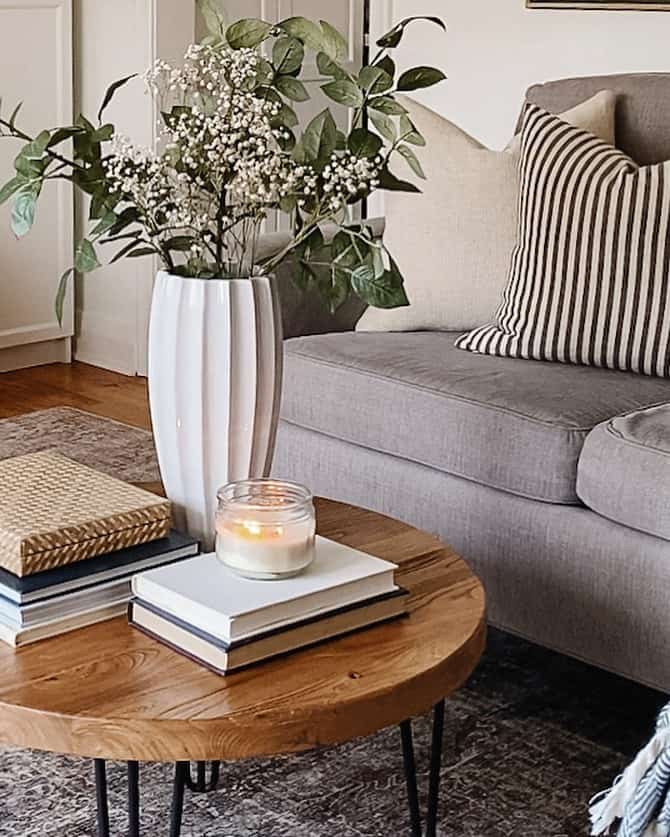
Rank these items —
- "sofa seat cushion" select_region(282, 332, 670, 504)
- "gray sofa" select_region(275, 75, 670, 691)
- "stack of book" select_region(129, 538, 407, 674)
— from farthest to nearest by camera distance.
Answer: "sofa seat cushion" select_region(282, 332, 670, 504) → "gray sofa" select_region(275, 75, 670, 691) → "stack of book" select_region(129, 538, 407, 674)

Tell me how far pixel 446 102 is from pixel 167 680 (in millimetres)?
3197

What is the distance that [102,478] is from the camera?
1.84 metres

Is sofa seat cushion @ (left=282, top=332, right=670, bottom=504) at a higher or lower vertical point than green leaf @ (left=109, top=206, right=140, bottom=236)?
lower

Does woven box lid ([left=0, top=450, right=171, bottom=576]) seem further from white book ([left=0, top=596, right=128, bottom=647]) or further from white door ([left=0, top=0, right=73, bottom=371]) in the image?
white door ([left=0, top=0, right=73, bottom=371])

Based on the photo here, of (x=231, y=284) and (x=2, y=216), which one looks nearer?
(x=231, y=284)

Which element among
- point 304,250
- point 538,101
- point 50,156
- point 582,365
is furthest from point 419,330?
point 50,156

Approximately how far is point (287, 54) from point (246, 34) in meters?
0.06

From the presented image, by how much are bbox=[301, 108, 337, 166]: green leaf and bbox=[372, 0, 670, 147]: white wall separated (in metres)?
2.26

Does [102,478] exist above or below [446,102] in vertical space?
below

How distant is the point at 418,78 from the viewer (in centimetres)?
183

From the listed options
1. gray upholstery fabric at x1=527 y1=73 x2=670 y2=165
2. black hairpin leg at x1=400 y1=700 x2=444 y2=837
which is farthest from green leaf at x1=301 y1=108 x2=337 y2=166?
gray upholstery fabric at x1=527 y1=73 x2=670 y2=165

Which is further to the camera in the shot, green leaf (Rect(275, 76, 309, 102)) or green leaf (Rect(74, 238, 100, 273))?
green leaf (Rect(275, 76, 309, 102))

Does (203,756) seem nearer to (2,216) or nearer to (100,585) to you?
(100,585)

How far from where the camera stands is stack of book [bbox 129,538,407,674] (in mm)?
1519
